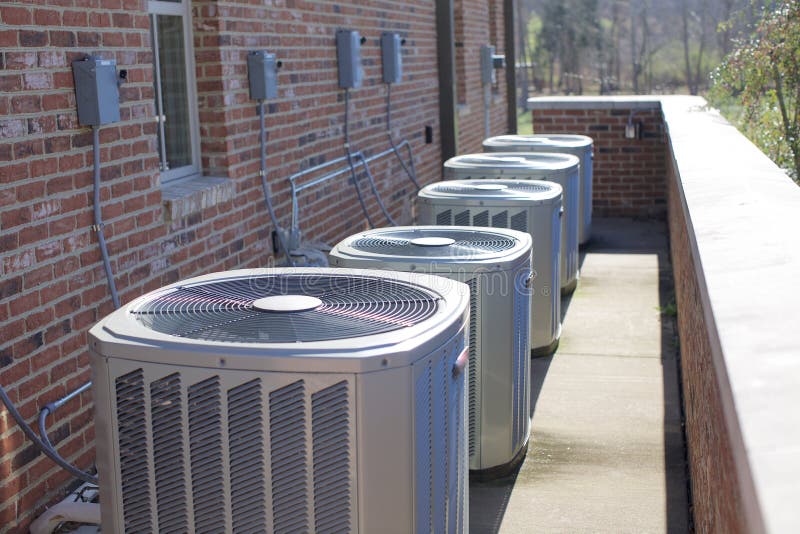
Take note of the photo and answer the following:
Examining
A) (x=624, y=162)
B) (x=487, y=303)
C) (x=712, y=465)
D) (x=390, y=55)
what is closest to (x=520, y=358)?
(x=487, y=303)

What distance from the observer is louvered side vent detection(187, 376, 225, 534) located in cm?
251

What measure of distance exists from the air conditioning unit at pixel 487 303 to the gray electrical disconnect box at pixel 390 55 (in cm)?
439

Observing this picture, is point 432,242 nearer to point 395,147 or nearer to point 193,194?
point 193,194

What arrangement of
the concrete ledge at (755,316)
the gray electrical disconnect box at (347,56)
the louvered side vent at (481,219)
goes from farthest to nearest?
the gray electrical disconnect box at (347,56), the louvered side vent at (481,219), the concrete ledge at (755,316)

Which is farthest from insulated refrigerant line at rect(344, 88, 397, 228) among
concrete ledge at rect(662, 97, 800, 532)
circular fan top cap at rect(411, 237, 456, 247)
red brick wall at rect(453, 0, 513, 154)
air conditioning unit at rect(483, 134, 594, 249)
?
red brick wall at rect(453, 0, 513, 154)

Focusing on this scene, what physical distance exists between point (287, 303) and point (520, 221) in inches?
116

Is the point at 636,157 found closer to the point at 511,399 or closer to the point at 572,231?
the point at 572,231

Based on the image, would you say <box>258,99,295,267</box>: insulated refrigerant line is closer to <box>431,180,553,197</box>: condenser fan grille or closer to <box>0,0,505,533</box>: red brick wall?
<box>0,0,505,533</box>: red brick wall

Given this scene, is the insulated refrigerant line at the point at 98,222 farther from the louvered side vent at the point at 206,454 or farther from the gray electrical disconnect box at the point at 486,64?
the gray electrical disconnect box at the point at 486,64

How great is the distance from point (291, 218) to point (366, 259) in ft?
8.52

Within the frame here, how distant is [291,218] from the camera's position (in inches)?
259

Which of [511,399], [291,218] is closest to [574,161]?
[291,218]

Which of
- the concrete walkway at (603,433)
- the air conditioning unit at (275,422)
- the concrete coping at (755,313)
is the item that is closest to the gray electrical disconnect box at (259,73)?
the concrete walkway at (603,433)

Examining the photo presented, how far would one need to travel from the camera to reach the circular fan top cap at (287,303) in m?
2.88
